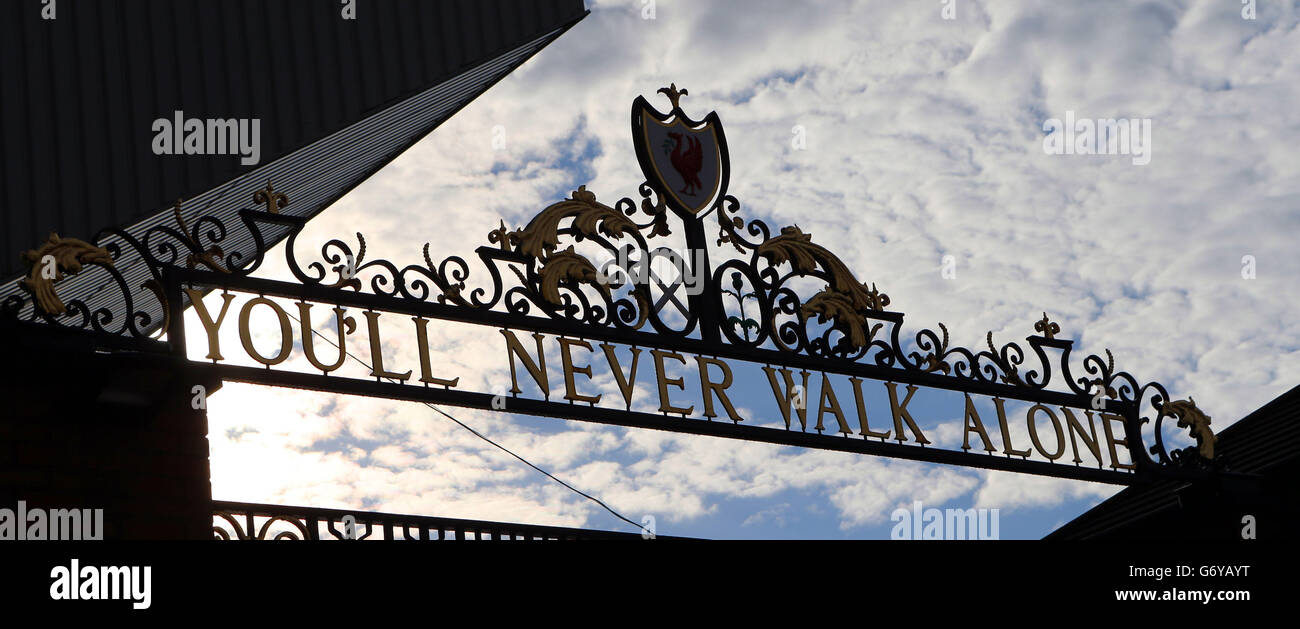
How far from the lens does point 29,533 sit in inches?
233

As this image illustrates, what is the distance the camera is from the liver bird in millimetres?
8781

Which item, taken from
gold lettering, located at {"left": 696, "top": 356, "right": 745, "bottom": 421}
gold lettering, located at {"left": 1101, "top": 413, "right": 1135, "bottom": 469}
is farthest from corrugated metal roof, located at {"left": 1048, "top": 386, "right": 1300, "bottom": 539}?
gold lettering, located at {"left": 696, "top": 356, "right": 745, "bottom": 421}

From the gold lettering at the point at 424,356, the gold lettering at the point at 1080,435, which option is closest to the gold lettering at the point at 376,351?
the gold lettering at the point at 424,356

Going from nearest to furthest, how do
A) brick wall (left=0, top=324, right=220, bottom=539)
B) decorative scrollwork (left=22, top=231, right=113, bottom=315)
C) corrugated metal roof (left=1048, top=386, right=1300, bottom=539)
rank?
brick wall (left=0, top=324, right=220, bottom=539) < decorative scrollwork (left=22, top=231, right=113, bottom=315) < corrugated metal roof (left=1048, top=386, right=1300, bottom=539)

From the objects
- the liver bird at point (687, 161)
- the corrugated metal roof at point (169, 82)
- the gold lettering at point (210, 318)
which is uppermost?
the corrugated metal roof at point (169, 82)

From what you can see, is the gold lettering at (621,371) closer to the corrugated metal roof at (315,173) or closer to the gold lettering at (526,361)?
the gold lettering at (526,361)

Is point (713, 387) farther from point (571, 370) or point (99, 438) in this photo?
A: point (99, 438)

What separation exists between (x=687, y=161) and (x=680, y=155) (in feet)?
0.21

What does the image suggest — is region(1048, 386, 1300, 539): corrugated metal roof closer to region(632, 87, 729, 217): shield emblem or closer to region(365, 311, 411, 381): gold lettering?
region(632, 87, 729, 217): shield emblem

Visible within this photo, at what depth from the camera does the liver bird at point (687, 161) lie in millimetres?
8781

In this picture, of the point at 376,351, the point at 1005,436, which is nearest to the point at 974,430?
the point at 1005,436

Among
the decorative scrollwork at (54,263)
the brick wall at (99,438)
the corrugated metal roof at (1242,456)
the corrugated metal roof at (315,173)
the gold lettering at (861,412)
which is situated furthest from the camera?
the corrugated metal roof at (1242,456)

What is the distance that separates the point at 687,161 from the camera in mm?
8844
